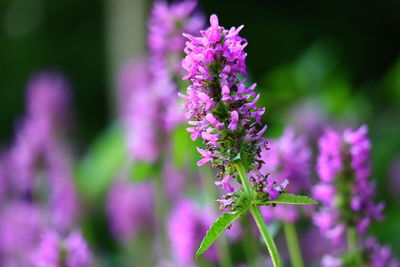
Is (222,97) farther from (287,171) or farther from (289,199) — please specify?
(287,171)

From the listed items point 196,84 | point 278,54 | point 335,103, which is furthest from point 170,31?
point 278,54

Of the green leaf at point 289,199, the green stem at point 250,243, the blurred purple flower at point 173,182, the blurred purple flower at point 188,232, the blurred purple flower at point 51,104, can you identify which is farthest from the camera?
the blurred purple flower at point 51,104

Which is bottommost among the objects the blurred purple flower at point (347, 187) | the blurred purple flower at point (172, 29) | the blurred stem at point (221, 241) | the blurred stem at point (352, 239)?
the blurred stem at point (352, 239)

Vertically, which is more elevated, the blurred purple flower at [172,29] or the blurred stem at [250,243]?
the blurred purple flower at [172,29]

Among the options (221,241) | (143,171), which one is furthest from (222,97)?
(143,171)

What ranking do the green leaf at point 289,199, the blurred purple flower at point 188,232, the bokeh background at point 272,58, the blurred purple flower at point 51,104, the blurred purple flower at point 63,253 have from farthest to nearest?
the blurred purple flower at point 51,104 → the bokeh background at point 272,58 → the blurred purple flower at point 188,232 → the blurred purple flower at point 63,253 → the green leaf at point 289,199

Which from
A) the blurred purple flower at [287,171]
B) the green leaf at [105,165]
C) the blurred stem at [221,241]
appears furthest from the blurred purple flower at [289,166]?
the green leaf at [105,165]

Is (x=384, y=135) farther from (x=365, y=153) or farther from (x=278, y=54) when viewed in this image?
(x=278, y=54)

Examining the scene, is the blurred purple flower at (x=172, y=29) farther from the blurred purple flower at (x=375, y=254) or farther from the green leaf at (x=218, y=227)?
the green leaf at (x=218, y=227)
